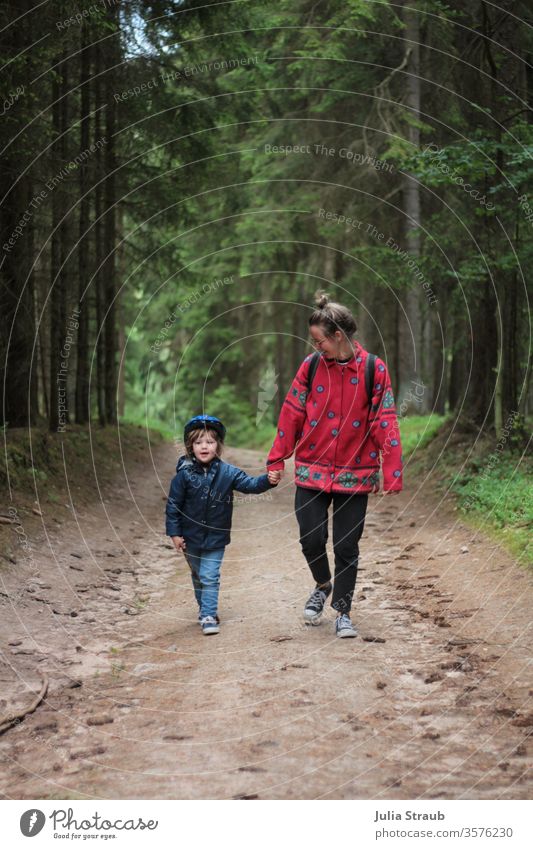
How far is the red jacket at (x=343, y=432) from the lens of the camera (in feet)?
19.9

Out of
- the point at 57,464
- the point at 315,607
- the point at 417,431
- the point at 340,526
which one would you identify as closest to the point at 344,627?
the point at 315,607

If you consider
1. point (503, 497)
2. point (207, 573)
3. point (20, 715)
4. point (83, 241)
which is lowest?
point (20, 715)

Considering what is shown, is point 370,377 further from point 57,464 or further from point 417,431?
point 417,431

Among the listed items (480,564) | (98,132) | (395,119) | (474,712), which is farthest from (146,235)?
(474,712)

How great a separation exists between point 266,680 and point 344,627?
1082 millimetres

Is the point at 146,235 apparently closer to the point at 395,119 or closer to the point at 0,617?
the point at 395,119

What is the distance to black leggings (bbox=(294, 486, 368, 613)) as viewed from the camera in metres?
6.15

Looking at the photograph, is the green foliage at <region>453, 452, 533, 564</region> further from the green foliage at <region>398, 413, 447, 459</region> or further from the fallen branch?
the fallen branch

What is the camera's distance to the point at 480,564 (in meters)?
8.17

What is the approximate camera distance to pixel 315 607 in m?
6.50

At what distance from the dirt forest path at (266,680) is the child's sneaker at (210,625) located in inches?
6.0

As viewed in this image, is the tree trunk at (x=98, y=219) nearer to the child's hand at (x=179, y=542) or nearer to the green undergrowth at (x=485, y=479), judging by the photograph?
the green undergrowth at (x=485, y=479)

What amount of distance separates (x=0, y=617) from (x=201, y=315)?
24980mm

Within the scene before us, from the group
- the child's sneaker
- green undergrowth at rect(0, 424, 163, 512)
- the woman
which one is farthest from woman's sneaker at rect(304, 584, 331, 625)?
green undergrowth at rect(0, 424, 163, 512)
